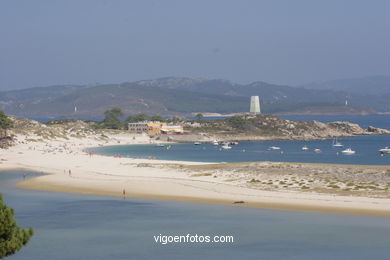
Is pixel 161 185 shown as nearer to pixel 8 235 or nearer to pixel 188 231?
pixel 188 231

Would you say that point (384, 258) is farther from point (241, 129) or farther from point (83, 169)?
point (241, 129)

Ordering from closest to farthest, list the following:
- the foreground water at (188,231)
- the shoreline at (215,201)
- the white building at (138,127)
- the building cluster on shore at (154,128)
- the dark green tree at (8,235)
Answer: the dark green tree at (8,235), the foreground water at (188,231), the shoreline at (215,201), the building cluster on shore at (154,128), the white building at (138,127)

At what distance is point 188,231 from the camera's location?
3362 centimetres

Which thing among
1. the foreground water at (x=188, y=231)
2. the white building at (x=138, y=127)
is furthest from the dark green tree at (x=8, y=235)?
the white building at (x=138, y=127)

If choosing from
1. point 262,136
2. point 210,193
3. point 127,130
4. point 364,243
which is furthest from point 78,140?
point 364,243

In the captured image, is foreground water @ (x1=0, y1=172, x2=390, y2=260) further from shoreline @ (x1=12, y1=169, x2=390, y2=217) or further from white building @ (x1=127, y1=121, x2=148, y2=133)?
white building @ (x1=127, y1=121, x2=148, y2=133)

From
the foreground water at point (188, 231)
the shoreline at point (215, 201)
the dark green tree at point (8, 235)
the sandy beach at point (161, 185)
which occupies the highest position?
the dark green tree at point (8, 235)

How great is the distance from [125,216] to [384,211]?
1557 centimetres

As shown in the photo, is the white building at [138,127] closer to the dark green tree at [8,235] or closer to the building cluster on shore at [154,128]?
the building cluster on shore at [154,128]

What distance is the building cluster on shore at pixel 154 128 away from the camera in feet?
512

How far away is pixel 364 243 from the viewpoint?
30156 mm

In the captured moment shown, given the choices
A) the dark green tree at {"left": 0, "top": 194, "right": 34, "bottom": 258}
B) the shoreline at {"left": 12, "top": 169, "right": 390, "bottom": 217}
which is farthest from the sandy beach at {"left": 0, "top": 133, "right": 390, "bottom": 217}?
the dark green tree at {"left": 0, "top": 194, "right": 34, "bottom": 258}

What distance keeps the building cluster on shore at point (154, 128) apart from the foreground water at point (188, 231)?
11190cm

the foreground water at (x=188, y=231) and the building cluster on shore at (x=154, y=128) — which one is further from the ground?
the building cluster on shore at (x=154, y=128)
